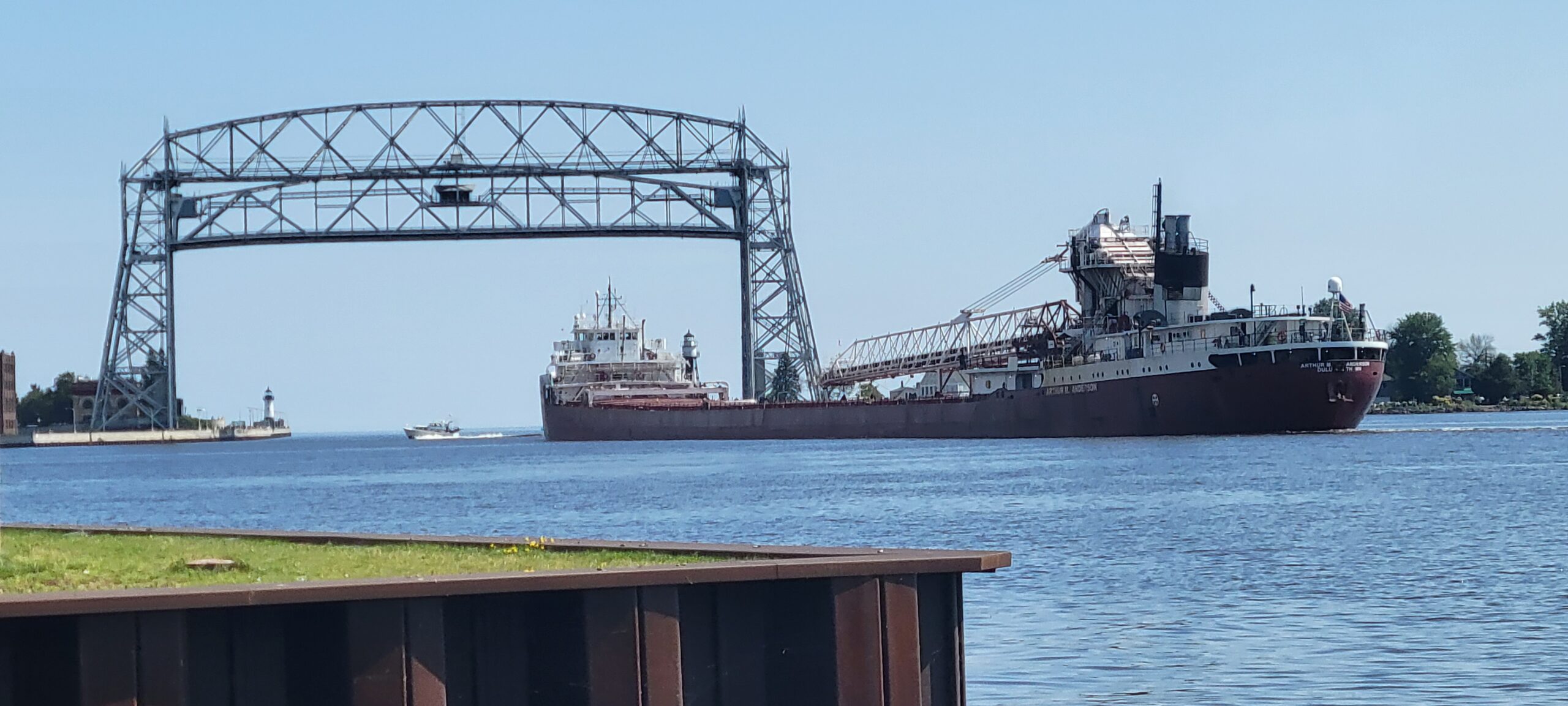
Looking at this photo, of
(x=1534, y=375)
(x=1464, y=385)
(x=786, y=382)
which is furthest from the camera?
(x=1464, y=385)

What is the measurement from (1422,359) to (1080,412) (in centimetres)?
8410

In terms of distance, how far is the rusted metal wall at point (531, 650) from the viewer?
8969 mm

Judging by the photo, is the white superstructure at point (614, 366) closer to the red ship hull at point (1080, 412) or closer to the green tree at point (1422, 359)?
the red ship hull at point (1080, 412)

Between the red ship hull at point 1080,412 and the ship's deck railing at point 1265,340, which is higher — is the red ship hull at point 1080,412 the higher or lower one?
the lower one

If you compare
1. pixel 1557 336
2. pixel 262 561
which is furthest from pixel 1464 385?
pixel 262 561

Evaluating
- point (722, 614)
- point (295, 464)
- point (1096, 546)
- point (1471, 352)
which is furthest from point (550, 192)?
point (1471, 352)

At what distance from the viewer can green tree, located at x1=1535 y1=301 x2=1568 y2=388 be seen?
144m

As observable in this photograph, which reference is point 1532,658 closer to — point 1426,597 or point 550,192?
point 1426,597

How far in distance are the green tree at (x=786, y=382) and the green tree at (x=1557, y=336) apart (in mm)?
68059

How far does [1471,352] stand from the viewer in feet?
549

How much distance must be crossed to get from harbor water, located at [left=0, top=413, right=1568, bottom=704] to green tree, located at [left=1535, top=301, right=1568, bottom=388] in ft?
260

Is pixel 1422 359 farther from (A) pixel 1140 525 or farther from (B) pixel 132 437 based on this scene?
(A) pixel 1140 525

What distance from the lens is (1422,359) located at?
5709 inches

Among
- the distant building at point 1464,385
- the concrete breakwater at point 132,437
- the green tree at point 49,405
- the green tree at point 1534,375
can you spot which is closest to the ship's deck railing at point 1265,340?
the concrete breakwater at point 132,437
